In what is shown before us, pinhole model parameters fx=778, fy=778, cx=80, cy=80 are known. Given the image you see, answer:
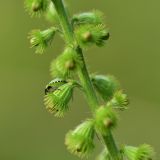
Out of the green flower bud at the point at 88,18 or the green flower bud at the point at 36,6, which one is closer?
the green flower bud at the point at 36,6

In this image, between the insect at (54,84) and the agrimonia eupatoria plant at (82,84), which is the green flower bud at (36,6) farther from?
the insect at (54,84)

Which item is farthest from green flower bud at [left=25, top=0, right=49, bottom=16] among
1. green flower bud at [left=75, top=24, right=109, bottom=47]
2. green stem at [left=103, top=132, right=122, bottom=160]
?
green stem at [left=103, top=132, right=122, bottom=160]

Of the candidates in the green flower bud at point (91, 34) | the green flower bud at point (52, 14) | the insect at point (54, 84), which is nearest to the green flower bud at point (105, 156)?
the insect at point (54, 84)

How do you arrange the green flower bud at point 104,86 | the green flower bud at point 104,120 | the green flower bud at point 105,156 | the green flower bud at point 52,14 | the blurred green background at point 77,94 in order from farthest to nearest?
the blurred green background at point 77,94 < the green flower bud at point 104,86 < the green flower bud at point 52,14 < the green flower bud at point 105,156 < the green flower bud at point 104,120

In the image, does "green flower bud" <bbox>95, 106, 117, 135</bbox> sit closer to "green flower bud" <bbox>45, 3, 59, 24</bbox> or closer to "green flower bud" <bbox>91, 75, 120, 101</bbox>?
"green flower bud" <bbox>91, 75, 120, 101</bbox>

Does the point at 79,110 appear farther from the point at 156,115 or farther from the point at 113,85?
the point at 113,85

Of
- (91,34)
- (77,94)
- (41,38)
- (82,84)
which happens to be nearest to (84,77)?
(82,84)

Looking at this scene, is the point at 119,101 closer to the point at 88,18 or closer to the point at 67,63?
the point at 67,63
